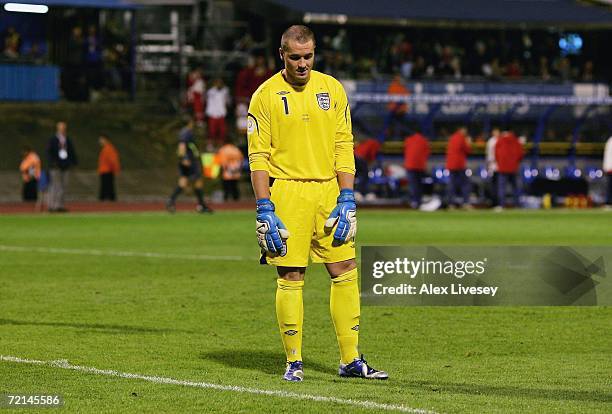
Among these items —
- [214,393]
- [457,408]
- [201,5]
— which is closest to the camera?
[457,408]

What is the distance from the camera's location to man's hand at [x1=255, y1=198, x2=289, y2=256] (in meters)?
9.77

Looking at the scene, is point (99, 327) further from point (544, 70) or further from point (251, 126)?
point (544, 70)

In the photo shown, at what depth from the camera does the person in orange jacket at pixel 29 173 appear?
37031mm

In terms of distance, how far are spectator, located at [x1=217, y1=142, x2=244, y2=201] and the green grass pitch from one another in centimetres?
1564

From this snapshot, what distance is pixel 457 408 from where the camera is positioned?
28.9 feet

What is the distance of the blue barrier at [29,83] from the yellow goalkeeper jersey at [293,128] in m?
A: 34.2

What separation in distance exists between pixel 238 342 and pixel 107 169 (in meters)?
26.0

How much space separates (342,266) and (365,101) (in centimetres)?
2775

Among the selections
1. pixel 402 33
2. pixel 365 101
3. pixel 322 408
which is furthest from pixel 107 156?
pixel 322 408

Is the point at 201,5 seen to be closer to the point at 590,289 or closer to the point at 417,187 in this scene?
the point at 417,187

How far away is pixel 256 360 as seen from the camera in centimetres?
1109

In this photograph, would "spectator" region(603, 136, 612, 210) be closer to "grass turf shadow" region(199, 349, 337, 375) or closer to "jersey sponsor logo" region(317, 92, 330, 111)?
"grass turf shadow" region(199, 349, 337, 375)

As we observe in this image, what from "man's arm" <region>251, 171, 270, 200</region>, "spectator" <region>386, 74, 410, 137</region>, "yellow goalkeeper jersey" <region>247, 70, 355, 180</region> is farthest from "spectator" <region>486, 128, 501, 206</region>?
"man's arm" <region>251, 171, 270, 200</region>
